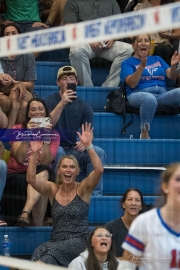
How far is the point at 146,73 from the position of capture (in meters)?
7.98

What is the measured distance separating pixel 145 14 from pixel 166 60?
17.2 ft

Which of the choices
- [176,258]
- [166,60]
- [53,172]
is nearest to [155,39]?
[166,60]

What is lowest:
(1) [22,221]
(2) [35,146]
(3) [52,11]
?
(1) [22,221]

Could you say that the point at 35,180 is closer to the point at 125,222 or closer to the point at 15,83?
the point at 125,222

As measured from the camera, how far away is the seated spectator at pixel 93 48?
8.27 metres


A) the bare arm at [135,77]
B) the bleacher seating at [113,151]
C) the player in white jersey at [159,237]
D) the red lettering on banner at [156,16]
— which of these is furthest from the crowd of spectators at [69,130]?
the red lettering on banner at [156,16]

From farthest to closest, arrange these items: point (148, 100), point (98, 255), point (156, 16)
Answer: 1. point (148, 100)
2. point (98, 255)
3. point (156, 16)

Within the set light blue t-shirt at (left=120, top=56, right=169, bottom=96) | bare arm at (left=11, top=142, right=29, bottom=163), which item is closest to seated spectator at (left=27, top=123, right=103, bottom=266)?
bare arm at (left=11, top=142, right=29, bottom=163)

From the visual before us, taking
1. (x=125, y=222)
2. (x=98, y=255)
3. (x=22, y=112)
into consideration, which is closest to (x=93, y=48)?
(x=22, y=112)

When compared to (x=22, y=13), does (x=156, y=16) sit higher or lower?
lower

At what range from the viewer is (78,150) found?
276 inches

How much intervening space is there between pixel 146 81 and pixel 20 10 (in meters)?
1.81

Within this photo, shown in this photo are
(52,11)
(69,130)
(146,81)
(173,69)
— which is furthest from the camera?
(52,11)

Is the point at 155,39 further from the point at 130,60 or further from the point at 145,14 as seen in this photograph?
the point at 145,14
